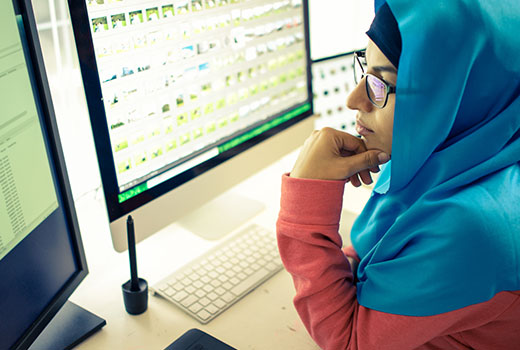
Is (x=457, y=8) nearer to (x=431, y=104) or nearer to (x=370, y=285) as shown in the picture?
(x=431, y=104)

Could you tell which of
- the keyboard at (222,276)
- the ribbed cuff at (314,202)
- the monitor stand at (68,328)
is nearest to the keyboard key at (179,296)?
the keyboard at (222,276)

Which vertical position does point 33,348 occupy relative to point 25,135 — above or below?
below

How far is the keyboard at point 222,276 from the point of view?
2.79ft

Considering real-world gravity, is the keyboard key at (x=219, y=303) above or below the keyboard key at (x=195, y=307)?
below

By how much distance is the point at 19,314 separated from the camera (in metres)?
0.68

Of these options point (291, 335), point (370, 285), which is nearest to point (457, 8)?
point (370, 285)

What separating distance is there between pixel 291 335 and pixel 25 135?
50 cm

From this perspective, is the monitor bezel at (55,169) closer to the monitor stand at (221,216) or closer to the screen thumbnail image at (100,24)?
the screen thumbnail image at (100,24)

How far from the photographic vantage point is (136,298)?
826mm

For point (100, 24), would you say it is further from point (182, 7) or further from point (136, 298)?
point (136, 298)

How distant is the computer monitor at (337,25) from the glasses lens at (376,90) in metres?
0.81

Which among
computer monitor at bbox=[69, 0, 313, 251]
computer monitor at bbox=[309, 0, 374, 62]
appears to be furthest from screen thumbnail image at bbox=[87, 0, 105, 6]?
computer monitor at bbox=[309, 0, 374, 62]

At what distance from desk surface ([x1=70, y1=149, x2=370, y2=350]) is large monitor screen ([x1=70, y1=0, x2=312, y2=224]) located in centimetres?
17

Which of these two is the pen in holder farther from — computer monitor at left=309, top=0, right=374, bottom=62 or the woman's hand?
computer monitor at left=309, top=0, right=374, bottom=62
